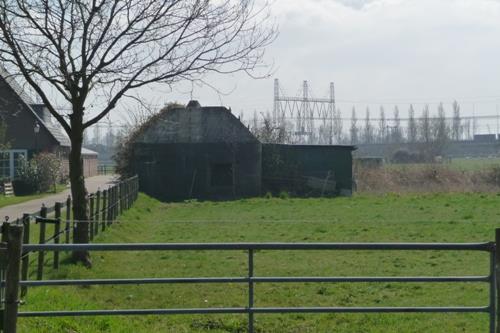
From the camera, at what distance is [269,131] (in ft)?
173

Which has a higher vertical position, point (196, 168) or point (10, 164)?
point (10, 164)

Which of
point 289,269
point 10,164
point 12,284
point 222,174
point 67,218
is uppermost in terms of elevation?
point 10,164

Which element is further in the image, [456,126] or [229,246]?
[456,126]

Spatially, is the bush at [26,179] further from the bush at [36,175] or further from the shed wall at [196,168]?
the shed wall at [196,168]

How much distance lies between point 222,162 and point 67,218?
2646 cm

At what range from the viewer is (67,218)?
1639cm

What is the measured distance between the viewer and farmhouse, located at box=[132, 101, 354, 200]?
138 ft

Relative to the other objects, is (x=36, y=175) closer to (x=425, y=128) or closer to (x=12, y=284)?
(x=12, y=284)

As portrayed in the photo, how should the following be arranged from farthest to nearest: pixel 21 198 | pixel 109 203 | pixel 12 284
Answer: pixel 21 198 < pixel 109 203 < pixel 12 284

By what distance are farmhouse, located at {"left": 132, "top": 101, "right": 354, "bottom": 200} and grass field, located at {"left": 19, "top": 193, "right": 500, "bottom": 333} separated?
43.8 ft

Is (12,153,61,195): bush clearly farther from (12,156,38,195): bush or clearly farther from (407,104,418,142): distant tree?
(407,104,418,142): distant tree

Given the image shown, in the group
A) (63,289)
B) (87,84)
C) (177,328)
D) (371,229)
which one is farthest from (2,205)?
(177,328)

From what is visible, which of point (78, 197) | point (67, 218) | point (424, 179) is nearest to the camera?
point (78, 197)

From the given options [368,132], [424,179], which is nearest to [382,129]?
[368,132]
